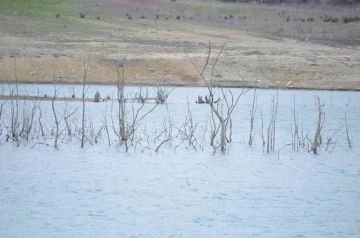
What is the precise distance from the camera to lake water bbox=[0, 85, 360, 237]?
14.8 meters

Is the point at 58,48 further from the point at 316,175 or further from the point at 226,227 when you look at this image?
the point at 226,227

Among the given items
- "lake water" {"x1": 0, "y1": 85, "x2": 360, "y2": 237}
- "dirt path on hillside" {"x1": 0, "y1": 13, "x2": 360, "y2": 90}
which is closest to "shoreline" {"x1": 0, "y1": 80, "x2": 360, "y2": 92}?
"dirt path on hillside" {"x1": 0, "y1": 13, "x2": 360, "y2": 90}

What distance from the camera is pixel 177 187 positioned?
58.0 feet

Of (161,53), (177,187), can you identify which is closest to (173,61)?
(161,53)

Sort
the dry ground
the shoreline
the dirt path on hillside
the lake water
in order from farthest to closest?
the dry ground
the dirt path on hillside
the shoreline
the lake water

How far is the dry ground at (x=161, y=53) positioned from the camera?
3459 cm

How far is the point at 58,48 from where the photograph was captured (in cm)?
3691

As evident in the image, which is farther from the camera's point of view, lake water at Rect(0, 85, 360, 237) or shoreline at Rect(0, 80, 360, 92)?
shoreline at Rect(0, 80, 360, 92)

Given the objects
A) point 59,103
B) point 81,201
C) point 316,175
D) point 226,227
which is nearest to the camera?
point 226,227

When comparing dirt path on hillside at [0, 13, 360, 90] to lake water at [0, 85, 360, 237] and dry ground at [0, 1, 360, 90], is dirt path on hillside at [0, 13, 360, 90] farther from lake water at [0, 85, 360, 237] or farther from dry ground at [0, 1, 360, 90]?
lake water at [0, 85, 360, 237]

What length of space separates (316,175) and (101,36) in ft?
73.1

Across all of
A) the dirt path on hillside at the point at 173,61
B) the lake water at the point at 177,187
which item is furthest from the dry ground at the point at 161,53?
the lake water at the point at 177,187

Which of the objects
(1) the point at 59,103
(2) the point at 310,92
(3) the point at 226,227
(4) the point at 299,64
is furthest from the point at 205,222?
(4) the point at 299,64

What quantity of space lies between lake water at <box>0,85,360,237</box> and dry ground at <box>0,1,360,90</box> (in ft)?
28.9
